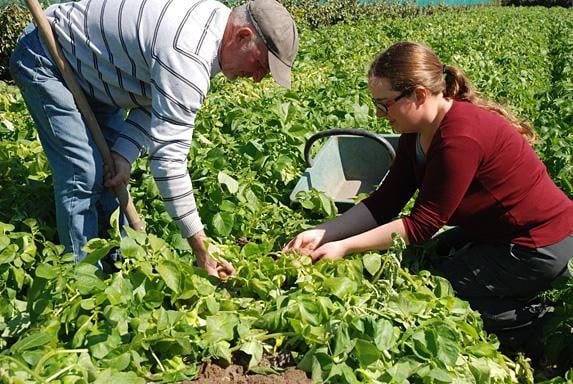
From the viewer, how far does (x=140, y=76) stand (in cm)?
275

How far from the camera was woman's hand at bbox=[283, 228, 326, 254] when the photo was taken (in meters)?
2.90

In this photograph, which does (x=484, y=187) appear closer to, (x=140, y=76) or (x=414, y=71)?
(x=414, y=71)

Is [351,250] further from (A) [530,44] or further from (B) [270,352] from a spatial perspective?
(A) [530,44]

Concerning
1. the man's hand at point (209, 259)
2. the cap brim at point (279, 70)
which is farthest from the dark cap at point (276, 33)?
the man's hand at point (209, 259)

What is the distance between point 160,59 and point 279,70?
446 millimetres

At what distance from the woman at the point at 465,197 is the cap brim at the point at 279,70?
453 millimetres

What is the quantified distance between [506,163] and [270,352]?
132 cm

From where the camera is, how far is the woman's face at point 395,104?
9.12ft

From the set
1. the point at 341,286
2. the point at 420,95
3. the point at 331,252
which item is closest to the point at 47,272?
the point at 341,286

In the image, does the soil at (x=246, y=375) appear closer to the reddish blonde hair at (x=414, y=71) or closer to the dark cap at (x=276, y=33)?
the dark cap at (x=276, y=33)

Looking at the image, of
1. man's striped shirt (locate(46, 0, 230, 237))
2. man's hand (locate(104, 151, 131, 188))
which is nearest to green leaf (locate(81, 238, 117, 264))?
man's striped shirt (locate(46, 0, 230, 237))

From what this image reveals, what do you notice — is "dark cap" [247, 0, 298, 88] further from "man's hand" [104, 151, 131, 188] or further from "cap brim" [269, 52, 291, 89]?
"man's hand" [104, 151, 131, 188]

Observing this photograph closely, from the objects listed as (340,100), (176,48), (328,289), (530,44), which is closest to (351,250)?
(328,289)

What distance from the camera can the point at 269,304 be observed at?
97.1 inches
